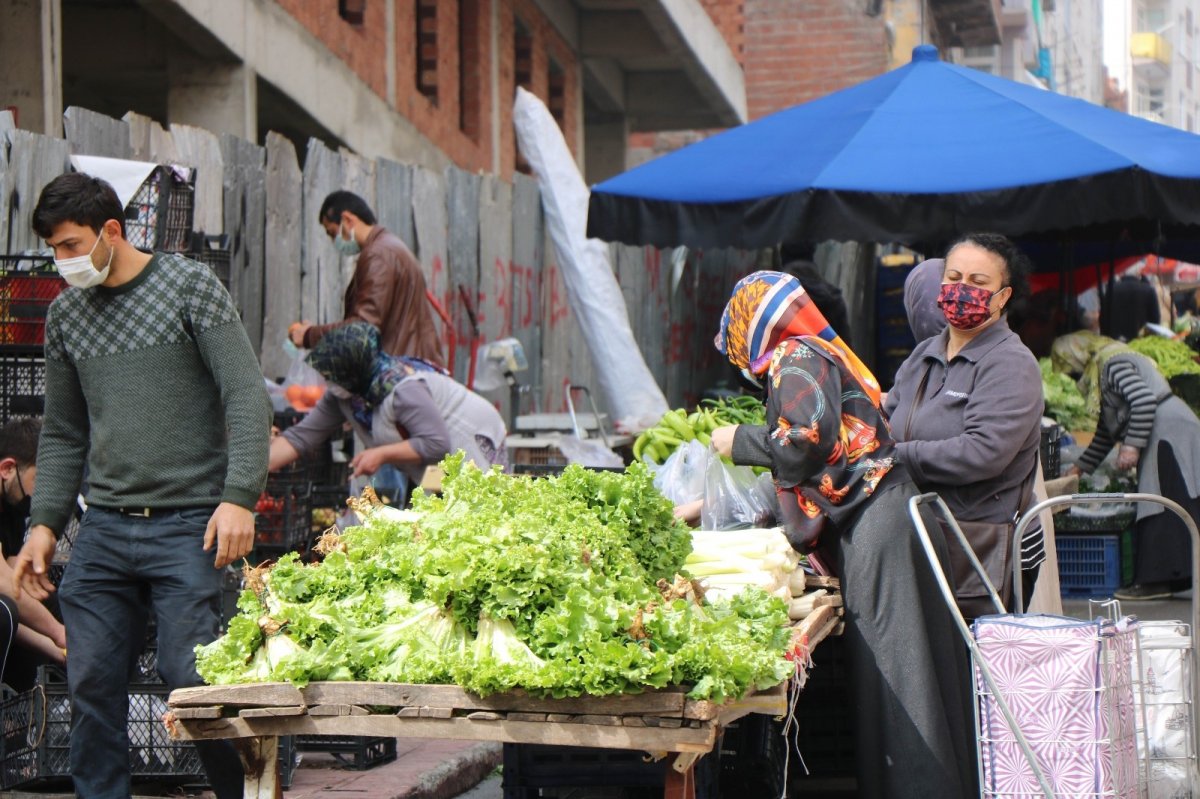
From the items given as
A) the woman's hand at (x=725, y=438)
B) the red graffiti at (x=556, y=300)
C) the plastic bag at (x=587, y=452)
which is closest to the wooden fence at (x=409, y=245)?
the red graffiti at (x=556, y=300)

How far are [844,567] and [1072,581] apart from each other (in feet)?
16.6

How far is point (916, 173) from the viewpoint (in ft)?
31.7

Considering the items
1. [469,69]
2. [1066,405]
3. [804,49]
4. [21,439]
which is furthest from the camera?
[804,49]

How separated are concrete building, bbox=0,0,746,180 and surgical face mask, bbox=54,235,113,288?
5.33 metres

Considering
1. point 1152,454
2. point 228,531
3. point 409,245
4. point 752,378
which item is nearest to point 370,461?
point 228,531

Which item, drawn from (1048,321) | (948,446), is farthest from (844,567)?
(1048,321)

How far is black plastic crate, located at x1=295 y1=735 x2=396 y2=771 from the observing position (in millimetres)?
6773

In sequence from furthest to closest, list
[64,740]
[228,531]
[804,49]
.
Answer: [804,49]
[64,740]
[228,531]

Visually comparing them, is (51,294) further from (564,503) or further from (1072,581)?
(1072,581)

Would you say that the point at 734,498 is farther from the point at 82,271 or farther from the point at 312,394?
the point at 312,394

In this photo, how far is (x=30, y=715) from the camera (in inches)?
246

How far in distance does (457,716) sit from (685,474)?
270cm

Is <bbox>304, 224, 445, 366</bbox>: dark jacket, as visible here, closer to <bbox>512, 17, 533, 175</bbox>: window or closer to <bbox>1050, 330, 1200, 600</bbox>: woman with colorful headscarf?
<bbox>1050, 330, 1200, 600</bbox>: woman with colorful headscarf

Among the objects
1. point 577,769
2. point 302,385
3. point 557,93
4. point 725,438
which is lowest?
point 577,769
